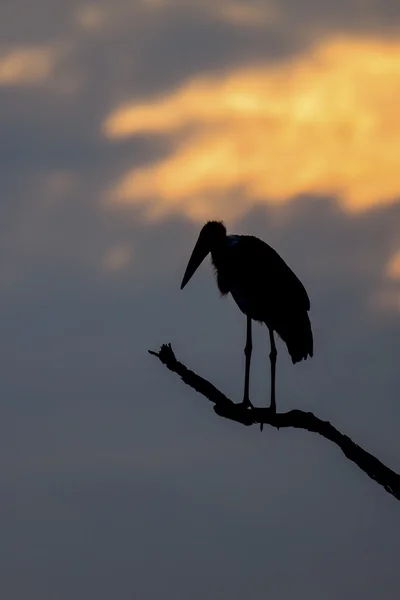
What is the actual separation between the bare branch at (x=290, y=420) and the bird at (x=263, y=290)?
390 centimetres

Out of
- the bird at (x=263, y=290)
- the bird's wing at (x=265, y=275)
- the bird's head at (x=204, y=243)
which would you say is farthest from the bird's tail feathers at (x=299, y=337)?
the bird's head at (x=204, y=243)

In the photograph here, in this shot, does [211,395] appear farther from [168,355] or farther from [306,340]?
[306,340]

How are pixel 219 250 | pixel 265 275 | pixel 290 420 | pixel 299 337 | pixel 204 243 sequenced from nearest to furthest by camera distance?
pixel 290 420, pixel 299 337, pixel 265 275, pixel 219 250, pixel 204 243

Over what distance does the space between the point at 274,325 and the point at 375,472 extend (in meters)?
7.29

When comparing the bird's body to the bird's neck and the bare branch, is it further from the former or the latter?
the bare branch

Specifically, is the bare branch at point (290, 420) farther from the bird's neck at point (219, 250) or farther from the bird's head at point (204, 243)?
the bird's head at point (204, 243)

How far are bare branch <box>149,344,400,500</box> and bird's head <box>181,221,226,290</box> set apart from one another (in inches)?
242

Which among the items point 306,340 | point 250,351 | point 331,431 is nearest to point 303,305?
point 306,340

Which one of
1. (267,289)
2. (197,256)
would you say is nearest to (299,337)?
(267,289)

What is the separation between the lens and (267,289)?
18.8 metres

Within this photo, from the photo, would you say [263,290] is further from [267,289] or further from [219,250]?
[219,250]

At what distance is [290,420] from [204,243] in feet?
24.2

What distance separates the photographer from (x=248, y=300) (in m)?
19.2

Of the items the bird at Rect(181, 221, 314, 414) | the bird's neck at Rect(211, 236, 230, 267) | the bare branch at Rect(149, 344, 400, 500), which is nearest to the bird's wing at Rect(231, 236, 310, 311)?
the bird at Rect(181, 221, 314, 414)
